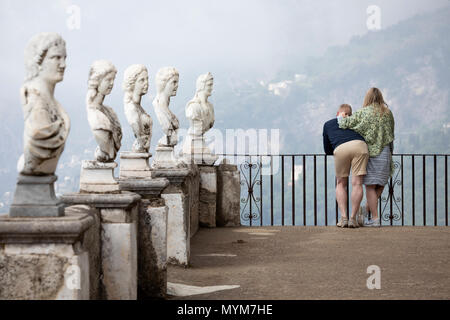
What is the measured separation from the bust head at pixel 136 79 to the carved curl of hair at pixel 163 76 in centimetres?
103

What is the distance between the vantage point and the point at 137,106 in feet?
19.0

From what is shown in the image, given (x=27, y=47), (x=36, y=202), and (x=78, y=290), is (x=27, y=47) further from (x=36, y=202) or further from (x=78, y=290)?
(x=78, y=290)

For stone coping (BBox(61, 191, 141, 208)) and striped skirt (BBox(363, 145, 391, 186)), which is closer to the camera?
stone coping (BBox(61, 191, 141, 208))

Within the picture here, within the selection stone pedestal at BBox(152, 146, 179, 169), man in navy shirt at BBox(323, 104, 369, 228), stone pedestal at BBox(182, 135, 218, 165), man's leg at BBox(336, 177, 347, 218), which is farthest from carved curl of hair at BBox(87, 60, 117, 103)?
man's leg at BBox(336, 177, 347, 218)

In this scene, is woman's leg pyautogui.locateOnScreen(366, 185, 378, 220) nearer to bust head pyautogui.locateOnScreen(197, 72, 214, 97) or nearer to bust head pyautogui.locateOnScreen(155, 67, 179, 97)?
bust head pyautogui.locateOnScreen(197, 72, 214, 97)

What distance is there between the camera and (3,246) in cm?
322

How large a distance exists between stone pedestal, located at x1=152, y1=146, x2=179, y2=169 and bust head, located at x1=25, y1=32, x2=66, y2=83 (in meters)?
3.66

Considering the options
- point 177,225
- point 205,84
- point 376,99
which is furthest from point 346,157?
point 177,225

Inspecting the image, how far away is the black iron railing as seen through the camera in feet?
35.0

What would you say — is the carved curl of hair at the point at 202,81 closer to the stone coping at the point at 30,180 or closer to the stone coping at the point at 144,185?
the stone coping at the point at 144,185

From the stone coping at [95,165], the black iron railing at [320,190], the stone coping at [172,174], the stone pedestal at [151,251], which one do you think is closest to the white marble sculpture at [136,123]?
the stone pedestal at [151,251]

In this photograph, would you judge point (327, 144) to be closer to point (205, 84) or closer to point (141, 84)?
point (205, 84)

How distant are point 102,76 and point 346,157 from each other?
18.1 ft
